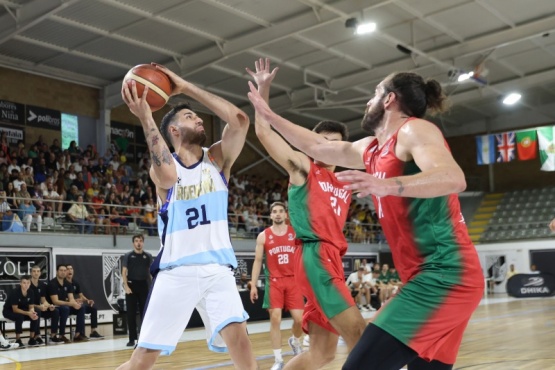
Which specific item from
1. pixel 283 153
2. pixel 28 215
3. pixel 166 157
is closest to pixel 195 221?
pixel 166 157

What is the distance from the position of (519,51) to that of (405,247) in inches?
953

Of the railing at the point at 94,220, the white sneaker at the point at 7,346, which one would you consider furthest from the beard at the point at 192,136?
the railing at the point at 94,220

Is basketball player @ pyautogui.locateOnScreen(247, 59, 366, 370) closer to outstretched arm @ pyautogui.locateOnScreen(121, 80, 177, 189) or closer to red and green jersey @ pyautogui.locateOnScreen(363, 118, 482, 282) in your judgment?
outstretched arm @ pyautogui.locateOnScreen(121, 80, 177, 189)

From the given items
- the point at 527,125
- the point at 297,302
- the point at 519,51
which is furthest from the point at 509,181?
the point at 297,302

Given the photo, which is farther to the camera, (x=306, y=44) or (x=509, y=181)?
(x=509, y=181)

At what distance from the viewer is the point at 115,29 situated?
20.7 m

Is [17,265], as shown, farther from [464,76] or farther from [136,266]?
[464,76]

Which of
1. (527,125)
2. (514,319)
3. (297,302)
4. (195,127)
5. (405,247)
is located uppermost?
(527,125)

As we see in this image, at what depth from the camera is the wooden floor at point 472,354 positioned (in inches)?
325

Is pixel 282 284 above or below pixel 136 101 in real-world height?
below

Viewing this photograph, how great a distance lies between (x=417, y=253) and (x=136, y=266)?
33.1 ft

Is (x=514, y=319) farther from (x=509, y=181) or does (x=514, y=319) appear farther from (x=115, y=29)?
(x=509, y=181)

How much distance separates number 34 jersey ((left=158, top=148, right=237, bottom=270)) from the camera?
15.8 ft

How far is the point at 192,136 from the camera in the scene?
16.7 feet
